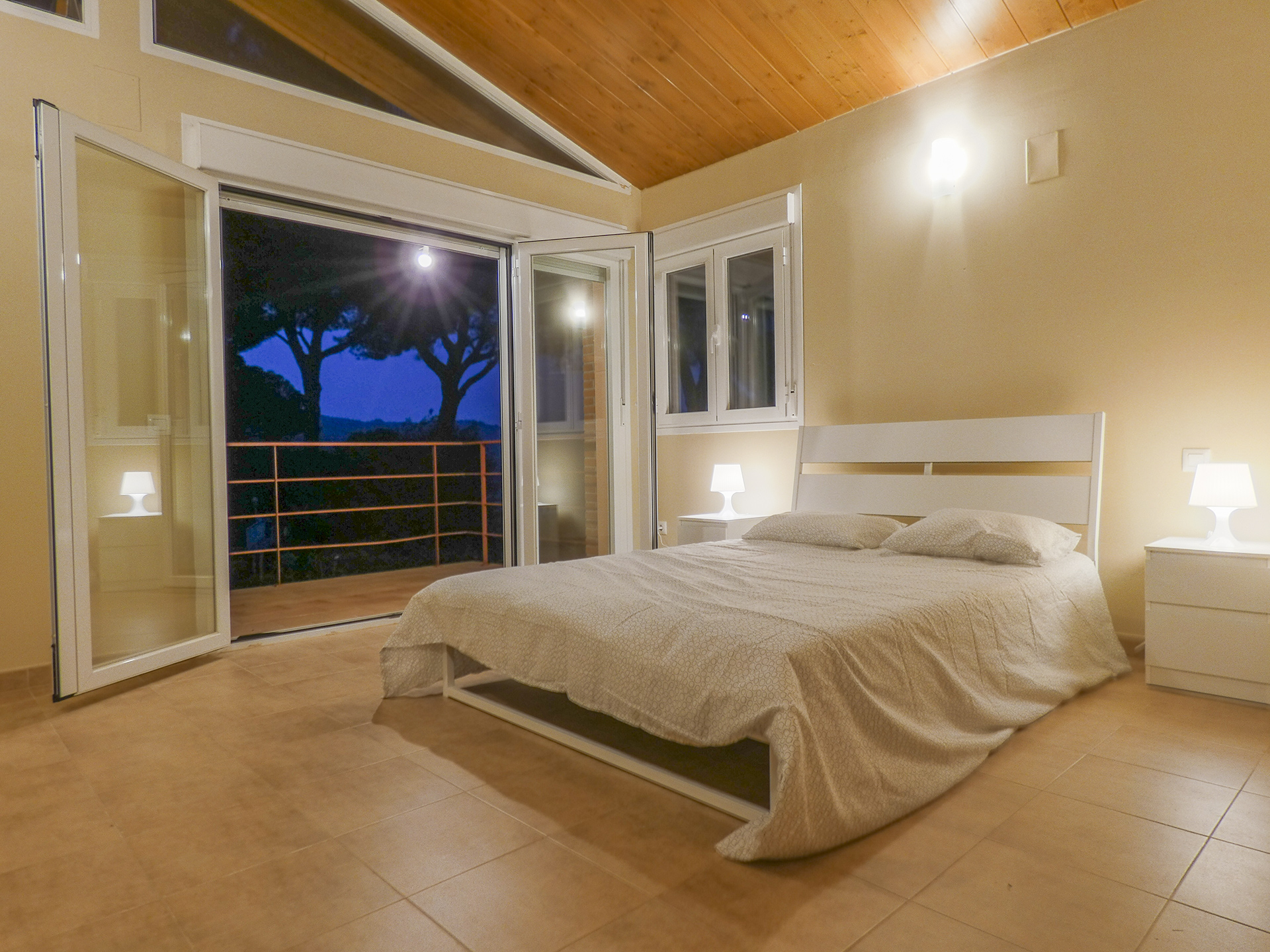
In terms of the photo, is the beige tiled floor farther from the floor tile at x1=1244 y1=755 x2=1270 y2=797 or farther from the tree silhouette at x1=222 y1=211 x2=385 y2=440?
the tree silhouette at x1=222 y1=211 x2=385 y2=440

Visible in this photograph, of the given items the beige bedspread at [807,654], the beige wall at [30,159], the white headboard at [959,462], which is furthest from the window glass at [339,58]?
the beige bedspread at [807,654]

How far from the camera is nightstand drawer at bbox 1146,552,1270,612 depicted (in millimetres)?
2650

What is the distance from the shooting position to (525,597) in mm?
2545

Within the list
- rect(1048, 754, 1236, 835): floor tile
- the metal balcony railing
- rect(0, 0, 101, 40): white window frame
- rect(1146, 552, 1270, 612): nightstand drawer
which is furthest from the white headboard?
rect(0, 0, 101, 40): white window frame

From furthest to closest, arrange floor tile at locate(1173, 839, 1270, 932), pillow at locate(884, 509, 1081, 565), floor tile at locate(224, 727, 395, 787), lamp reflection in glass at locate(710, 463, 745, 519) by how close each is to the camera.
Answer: lamp reflection in glass at locate(710, 463, 745, 519)
pillow at locate(884, 509, 1081, 565)
floor tile at locate(224, 727, 395, 787)
floor tile at locate(1173, 839, 1270, 932)

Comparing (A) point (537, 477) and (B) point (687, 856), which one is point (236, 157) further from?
(B) point (687, 856)

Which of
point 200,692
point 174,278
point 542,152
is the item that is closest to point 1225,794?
point 200,692

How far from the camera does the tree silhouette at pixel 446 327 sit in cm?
793

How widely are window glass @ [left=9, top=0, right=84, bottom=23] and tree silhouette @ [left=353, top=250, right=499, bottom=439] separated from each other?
14.9ft

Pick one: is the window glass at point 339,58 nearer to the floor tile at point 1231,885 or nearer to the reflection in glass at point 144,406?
the reflection in glass at point 144,406

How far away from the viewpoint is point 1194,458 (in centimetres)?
314

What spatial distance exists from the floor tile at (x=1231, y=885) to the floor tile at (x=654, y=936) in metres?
0.91

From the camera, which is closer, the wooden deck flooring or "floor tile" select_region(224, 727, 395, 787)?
"floor tile" select_region(224, 727, 395, 787)

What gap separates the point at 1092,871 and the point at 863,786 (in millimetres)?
465
